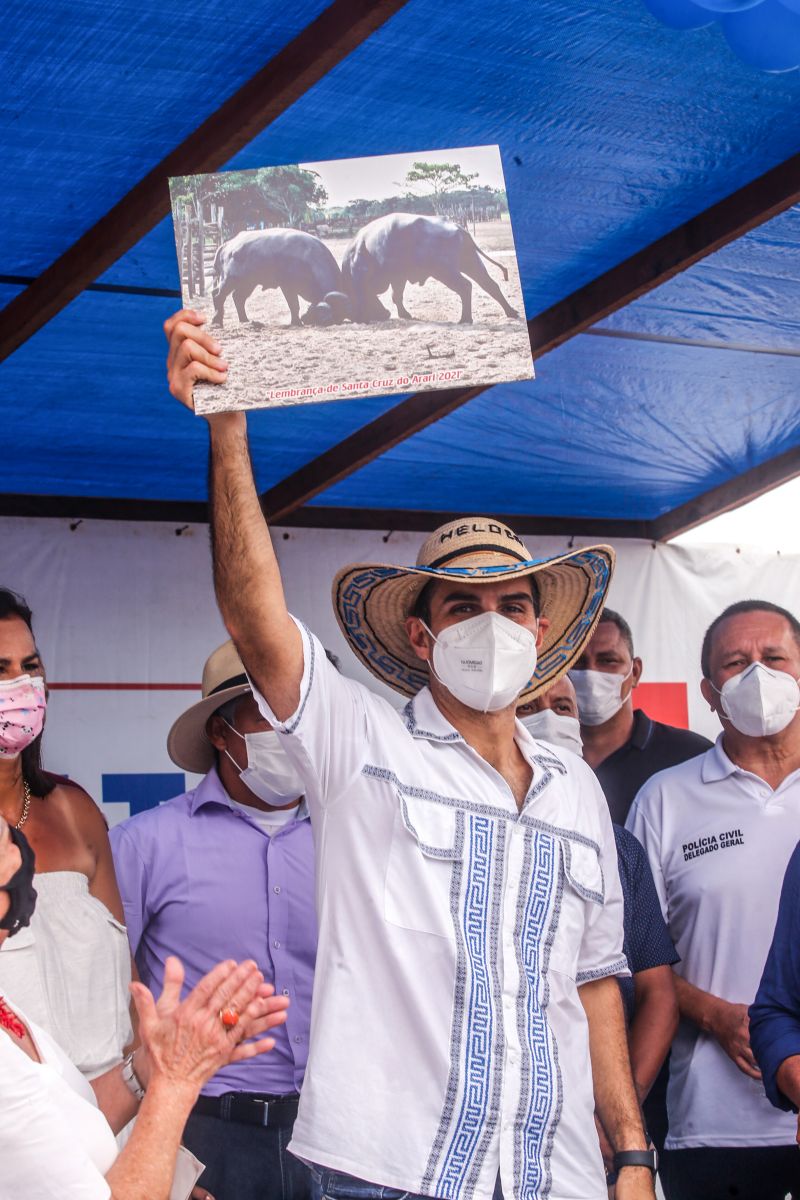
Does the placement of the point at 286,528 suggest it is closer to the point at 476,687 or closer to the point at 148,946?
the point at 148,946

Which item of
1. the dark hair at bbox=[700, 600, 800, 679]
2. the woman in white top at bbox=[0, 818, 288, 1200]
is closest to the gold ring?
the woman in white top at bbox=[0, 818, 288, 1200]

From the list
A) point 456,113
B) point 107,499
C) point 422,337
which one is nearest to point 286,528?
point 107,499

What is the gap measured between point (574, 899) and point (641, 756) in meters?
1.92

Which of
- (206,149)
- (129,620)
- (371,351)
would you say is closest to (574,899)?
(371,351)

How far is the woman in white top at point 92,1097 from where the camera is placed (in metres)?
1.52

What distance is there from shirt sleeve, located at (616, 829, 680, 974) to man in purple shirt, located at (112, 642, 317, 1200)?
0.74m

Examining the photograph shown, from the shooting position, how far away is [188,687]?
5023mm

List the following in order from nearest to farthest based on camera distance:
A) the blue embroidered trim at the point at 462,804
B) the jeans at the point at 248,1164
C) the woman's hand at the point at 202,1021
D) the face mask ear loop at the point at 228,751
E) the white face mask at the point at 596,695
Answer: the woman's hand at the point at 202,1021, the blue embroidered trim at the point at 462,804, the jeans at the point at 248,1164, the face mask ear loop at the point at 228,751, the white face mask at the point at 596,695

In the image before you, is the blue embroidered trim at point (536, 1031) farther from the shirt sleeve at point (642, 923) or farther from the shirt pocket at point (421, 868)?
the shirt sleeve at point (642, 923)

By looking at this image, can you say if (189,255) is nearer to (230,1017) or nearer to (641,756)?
(230,1017)

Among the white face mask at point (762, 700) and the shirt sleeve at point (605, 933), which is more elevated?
the white face mask at point (762, 700)

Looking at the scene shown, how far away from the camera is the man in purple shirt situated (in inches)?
118

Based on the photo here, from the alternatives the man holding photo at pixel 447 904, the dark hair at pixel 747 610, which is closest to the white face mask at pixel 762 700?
the dark hair at pixel 747 610

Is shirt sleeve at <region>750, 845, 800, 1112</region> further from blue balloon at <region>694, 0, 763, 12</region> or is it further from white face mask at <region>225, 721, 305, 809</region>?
blue balloon at <region>694, 0, 763, 12</region>
